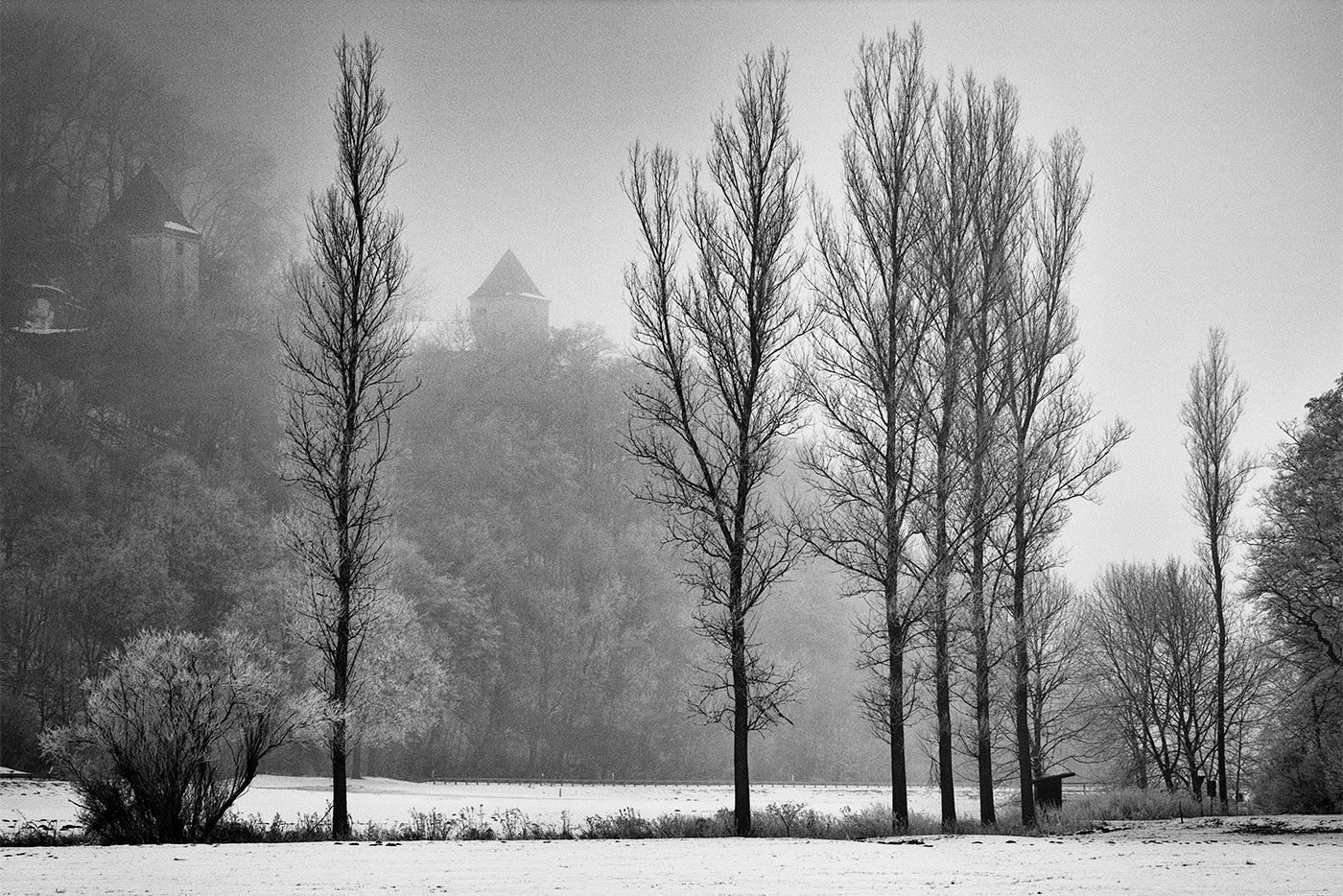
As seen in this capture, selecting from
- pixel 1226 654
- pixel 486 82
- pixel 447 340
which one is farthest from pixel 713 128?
pixel 486 82

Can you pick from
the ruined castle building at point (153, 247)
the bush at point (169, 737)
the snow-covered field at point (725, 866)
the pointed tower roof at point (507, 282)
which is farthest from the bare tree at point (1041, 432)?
the pointed tower roof at point (507, 282)

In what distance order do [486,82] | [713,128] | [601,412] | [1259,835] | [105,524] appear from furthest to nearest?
[486,82]
[601,412]
[105,524]
[713,128]
[1259,835]

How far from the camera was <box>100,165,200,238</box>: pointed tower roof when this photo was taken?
70375 mm

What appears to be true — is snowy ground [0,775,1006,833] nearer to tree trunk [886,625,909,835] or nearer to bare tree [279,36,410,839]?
bare tree [279,36,410,839]

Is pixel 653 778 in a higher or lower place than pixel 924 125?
lower

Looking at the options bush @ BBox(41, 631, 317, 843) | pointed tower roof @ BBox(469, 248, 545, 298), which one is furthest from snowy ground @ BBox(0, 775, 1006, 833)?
pointed tower roof @ BBox(469, 248, 545, 298)

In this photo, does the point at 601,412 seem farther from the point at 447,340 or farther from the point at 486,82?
the point at 486,82

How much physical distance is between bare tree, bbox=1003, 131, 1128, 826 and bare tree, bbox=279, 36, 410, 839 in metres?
10.7

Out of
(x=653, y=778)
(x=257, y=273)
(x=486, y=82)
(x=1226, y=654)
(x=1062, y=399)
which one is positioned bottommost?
(x=653, y=778)

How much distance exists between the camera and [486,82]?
129 m

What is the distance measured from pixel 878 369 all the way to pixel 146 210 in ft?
208

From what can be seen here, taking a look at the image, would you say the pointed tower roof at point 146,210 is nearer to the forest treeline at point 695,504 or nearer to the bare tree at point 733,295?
the forest treeline at point 695,504

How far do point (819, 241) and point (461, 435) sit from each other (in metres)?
46.2

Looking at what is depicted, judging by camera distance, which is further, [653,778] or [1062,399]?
[653,778]
